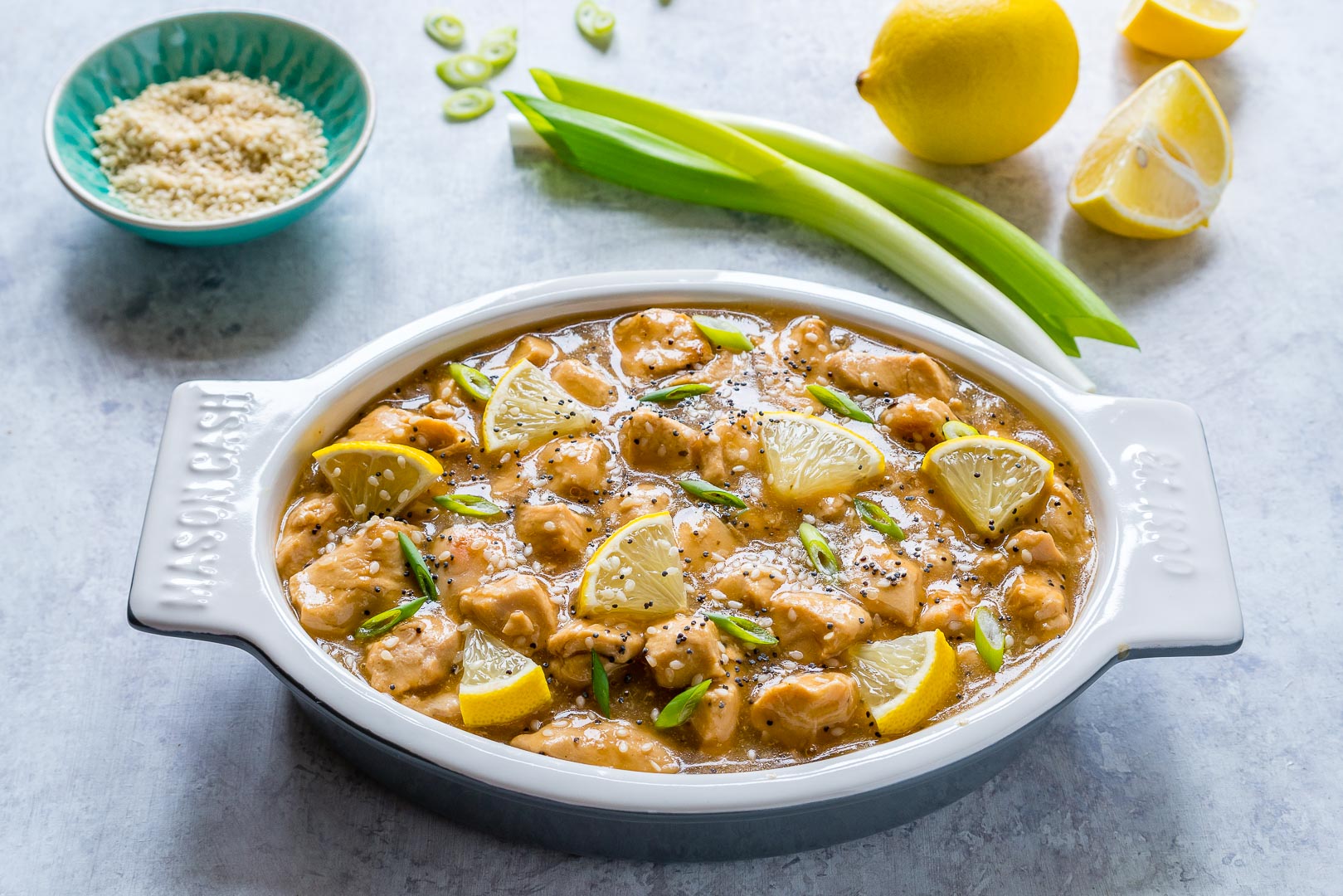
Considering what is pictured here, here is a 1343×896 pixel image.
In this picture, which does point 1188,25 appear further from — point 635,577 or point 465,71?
point 635,577

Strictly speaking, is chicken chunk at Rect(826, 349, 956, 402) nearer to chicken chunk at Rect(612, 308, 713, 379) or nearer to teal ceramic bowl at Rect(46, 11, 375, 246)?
chicken chunk at Rect(612, 308, 713, 379)

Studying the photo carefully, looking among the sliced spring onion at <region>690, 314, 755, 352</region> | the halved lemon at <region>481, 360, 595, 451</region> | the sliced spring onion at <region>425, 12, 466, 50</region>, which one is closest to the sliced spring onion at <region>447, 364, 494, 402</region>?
the halved lemon at <region>481, 360, 595, 451</region>

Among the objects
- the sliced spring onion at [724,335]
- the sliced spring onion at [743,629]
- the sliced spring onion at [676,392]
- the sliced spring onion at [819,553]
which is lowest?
the sliced spring onion at [743,629]

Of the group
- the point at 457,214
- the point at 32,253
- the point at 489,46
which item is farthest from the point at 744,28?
the point at 32,253

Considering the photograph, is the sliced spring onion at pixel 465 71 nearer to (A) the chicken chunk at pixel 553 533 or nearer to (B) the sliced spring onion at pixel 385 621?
(A) the chicken chunk at pixel 553 533

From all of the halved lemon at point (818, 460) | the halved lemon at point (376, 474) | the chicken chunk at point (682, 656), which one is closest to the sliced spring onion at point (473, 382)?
the halved lemon at point (376, 474)

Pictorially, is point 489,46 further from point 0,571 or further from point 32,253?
point 0,571

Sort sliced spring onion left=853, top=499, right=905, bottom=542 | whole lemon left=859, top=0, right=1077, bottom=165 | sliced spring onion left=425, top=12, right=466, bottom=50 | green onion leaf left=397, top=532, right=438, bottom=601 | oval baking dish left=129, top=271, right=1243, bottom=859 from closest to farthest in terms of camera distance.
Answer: oval baking dish left=129, top=271, right=1243, bottom=859, green onion leaf left=397, top=532, right=438, bottom=601, sliced spring onion left=853, top=499, right=905, bottom=542, whole lemon left=859, top=0, right=1077, bottom=165, sliced spring onion left=425, top=12, right=466, bottom=50
